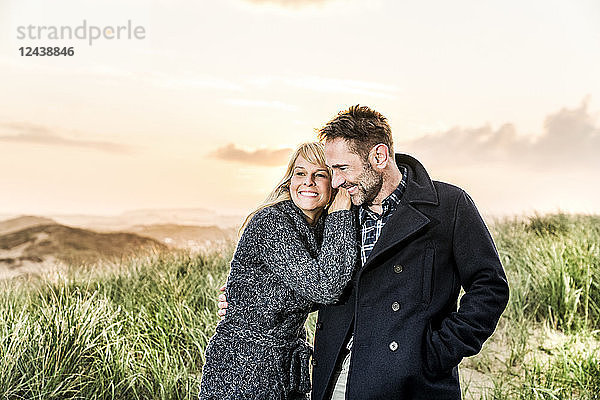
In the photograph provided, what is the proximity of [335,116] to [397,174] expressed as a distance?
283 millimetres

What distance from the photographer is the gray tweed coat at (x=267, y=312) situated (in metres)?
2.44

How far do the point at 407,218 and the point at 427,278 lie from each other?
20cm

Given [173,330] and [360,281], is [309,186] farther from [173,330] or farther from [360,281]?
[173,330]

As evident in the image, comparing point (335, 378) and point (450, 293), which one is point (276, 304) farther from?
point (450, 293)

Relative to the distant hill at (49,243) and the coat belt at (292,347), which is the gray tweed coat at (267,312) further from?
the distant hill at (49,243)

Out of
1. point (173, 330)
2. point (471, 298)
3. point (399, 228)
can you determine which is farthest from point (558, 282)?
point (399, 228)

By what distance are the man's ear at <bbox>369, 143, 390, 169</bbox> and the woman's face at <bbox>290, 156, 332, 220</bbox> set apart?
18 cm

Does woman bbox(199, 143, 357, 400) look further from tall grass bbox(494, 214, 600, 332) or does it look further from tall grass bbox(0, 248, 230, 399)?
tall grass bbox(494, 214, 600, 332)

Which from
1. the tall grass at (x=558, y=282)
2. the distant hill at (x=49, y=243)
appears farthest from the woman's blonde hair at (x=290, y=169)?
the distant hill at (x=49, y=243)

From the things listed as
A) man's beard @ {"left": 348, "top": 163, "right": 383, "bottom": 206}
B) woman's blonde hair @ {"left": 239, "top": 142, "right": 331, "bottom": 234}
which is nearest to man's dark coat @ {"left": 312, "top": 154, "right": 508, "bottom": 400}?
man's beard @ {"left": 348, "top": 163, "right": 383, "bottom": 206}

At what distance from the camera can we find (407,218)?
2420mm

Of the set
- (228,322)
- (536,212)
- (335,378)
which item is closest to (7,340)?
(228,322)

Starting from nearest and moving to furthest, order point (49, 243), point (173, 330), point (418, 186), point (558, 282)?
1. point (418, 186)
2. point (173, 330)
3. point (558, 282)
4. point (49, 243)

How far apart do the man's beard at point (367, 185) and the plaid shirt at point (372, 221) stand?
79mm
